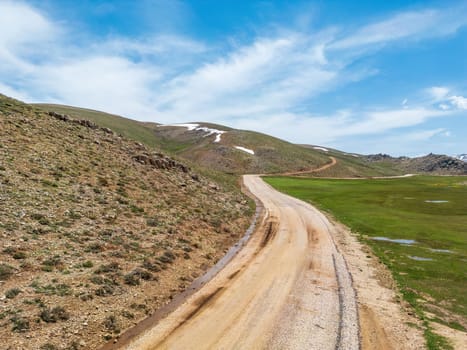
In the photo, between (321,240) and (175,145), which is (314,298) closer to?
(321,240)

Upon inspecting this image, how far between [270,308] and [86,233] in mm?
12944

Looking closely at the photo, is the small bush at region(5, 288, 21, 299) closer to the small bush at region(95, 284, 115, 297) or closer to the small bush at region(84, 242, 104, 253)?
the small bush at region(95, 284, 115, 297)

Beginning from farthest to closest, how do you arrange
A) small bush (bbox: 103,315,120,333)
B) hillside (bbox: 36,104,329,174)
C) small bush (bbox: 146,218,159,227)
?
1. hillside (bbox: 36,104,329,174)
2. small bush (bbox: 146,218,159,227)
3. small bush (bbox: 103,315,120,333)

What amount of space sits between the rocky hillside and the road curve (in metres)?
2.08

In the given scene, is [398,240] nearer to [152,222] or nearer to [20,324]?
[152,222]

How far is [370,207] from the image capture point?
161 feet

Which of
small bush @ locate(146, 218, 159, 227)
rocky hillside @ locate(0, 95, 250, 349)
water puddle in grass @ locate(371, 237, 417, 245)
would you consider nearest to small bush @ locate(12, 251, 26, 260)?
rocky hillside @ locate(0, 95, 250, 349)

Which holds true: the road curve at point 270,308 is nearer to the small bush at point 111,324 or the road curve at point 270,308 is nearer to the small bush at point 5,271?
the small bush at point 111,324

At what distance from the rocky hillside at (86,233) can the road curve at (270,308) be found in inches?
81.7

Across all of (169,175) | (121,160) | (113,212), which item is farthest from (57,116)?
(113,212)

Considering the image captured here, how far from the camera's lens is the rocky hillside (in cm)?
1223

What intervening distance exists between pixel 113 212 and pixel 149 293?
1096 centimetres

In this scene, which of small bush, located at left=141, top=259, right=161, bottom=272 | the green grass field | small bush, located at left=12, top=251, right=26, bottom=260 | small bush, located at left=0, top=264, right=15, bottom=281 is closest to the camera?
small bush, located at left=0, top=264, right=15, bottom=281

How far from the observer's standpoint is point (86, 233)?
1989 centimetres
